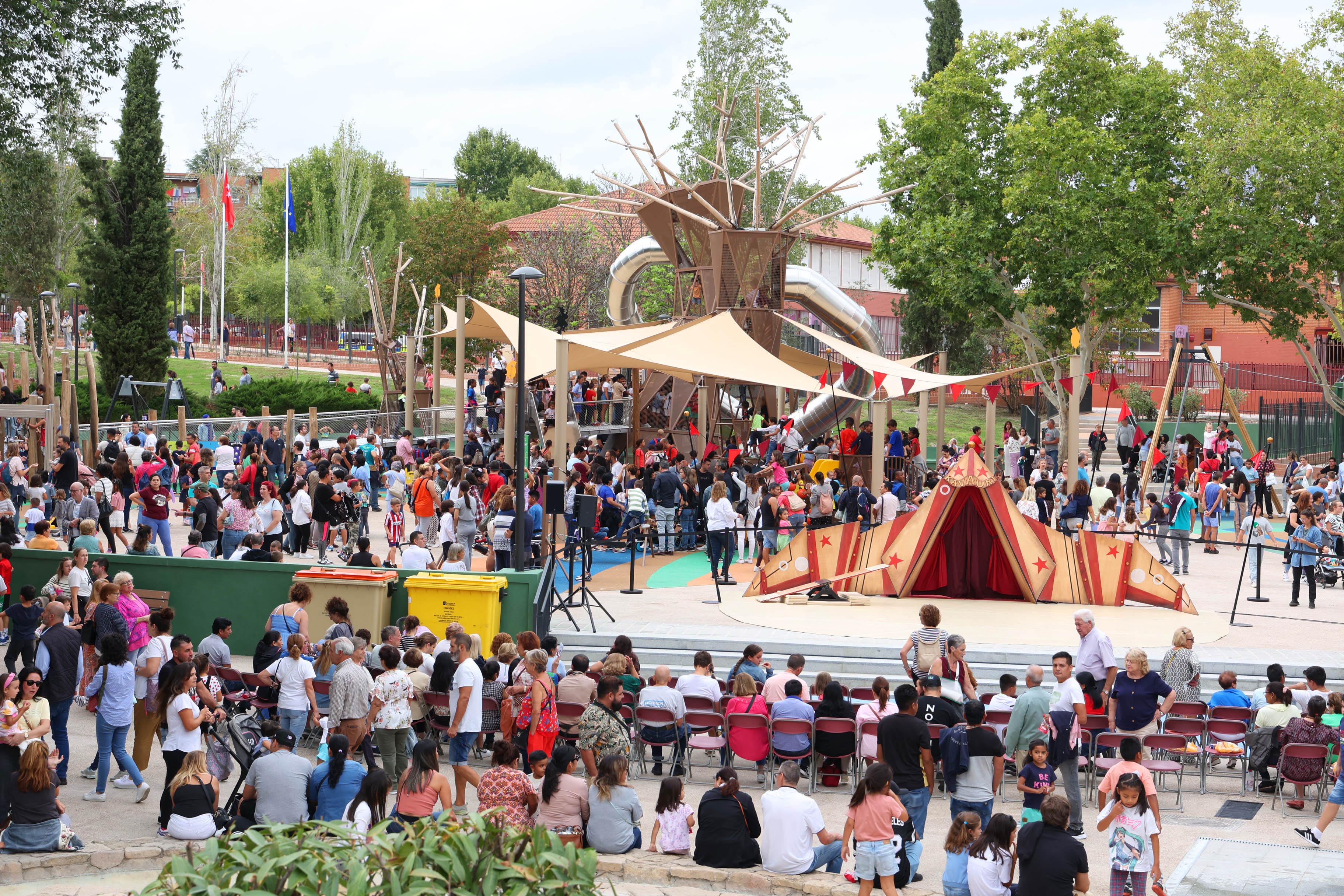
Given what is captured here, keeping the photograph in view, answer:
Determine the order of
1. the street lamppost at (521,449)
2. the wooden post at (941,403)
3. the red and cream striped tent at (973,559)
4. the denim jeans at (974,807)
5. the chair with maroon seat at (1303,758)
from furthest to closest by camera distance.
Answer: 1. the wooden post at (941,403)
2. the red and cream striped tent at (973,559)
3. the street lamppost at (521,449)
4. the chair with maroon seat at (1303,758)
5. the denim jeans at (974,807)

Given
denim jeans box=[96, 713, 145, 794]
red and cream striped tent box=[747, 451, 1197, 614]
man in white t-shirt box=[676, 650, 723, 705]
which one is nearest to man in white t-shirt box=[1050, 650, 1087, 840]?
man in white t-shirt box=[676, 650, 723, 705]

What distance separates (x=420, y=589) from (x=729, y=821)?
225 inches

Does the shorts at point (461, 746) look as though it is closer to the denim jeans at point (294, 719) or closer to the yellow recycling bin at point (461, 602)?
the denim jeans at point (294, 719)

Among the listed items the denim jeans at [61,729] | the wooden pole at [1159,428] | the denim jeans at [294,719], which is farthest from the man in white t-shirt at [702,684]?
the wooden pole at [1159,428]

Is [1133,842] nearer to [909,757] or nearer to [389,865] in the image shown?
[909,757]

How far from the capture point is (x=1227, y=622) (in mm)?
15289

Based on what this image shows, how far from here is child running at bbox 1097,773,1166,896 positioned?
7691 mm

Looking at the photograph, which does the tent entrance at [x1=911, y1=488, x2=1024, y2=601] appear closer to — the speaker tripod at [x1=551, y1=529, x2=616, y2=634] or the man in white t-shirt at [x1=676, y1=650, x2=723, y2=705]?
the speaker tripod at [x1=551, y1=529, x2=616, y2=634]

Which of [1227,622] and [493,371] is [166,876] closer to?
[1227,622]

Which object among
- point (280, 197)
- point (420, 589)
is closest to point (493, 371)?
point (420, 589)

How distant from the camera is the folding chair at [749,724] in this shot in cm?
1041

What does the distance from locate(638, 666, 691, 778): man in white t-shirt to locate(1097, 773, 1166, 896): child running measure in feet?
12.6

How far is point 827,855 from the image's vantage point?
27.0 ft

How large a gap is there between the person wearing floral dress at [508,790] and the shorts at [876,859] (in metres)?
2.07
